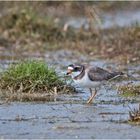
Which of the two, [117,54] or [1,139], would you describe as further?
[117,54]

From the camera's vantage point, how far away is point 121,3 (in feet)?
69.5

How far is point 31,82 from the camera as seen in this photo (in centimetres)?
1055

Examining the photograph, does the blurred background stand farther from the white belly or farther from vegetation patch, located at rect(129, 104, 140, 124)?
vegetation patch, located at rect(129, 104, 140, 124)

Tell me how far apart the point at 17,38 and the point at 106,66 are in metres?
3.50

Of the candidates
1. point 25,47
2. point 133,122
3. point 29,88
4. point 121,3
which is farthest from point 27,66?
point 121,3

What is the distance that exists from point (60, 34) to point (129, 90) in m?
6.46

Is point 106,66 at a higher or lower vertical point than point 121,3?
lower

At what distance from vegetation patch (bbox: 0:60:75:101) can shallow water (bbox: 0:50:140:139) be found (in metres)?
0.22

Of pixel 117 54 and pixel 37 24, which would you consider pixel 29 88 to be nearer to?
pixel 117 54

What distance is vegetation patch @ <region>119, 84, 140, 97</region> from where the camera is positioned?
10.4m

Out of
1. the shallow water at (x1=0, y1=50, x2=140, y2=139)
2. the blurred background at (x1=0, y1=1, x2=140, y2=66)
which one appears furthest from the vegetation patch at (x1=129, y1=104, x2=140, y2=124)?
the blurred background at (x1=0, y1=1, x2=140, y2=66)

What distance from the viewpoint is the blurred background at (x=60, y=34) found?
15172 millimetres

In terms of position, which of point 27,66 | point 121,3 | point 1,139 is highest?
point 121,3

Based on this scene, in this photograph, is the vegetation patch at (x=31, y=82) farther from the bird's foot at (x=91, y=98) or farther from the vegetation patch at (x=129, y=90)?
the vegetation patch at (x=129, y=90)
